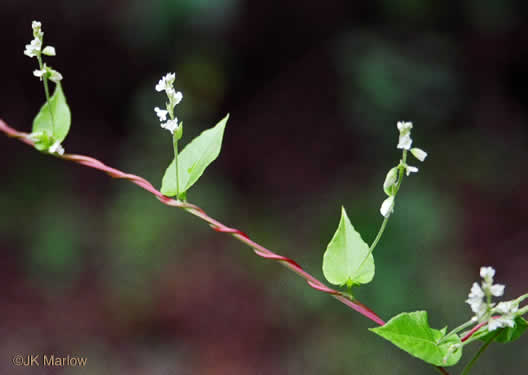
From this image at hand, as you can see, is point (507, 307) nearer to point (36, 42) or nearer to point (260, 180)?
point (36, 42)

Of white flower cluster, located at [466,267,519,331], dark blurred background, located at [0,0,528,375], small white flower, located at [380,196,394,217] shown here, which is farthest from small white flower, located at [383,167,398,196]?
dark blurred background, located at [0,0,528,375]

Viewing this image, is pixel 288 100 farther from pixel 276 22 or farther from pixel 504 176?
pixel 504 176

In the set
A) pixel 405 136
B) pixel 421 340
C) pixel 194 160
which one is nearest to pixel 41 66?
pixel 194 160

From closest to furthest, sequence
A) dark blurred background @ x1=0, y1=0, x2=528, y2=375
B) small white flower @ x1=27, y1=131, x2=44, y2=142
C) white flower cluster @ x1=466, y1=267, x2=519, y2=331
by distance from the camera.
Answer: white flower cluster @ x1=466, y1=267, x2=519, y2=331, small white flower @ x1=27, y1=131, x2=44, y2=142, dark blurred background @ x1=0, y1=0, x2=528, y2=375

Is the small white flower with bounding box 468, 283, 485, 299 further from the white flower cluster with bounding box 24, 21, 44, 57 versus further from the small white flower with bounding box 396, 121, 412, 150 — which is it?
the white flower cluster with bounding box 24, 21, 44, 57

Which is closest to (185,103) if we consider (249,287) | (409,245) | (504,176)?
(249,287)

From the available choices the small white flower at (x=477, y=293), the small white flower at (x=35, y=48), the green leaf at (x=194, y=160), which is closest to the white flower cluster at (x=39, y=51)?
the small white flower at (x=35, y=48)
